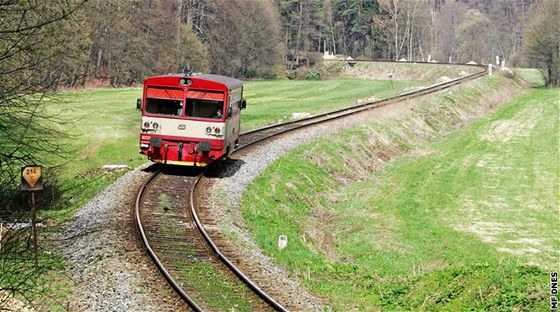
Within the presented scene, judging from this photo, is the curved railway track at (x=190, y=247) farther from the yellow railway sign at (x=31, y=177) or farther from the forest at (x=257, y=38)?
the forest at (x=257, y=38)

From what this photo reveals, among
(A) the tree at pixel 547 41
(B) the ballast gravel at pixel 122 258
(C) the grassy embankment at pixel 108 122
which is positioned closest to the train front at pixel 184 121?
(B) the ballast gravel at pixel 122 258

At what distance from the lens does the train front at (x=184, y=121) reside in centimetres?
2056

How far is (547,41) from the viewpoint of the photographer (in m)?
69.7

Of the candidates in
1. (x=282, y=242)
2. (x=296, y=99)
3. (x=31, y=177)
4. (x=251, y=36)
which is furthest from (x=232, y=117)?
(x=251, y=36)

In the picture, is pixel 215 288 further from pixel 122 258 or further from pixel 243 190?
pixel 243 190

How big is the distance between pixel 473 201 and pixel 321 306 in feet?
45.5

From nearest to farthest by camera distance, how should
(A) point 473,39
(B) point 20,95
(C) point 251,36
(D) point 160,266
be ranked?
(D) point 160,266 → (B) point 20,95 → (C) point 251,36 → (A) point 473,39

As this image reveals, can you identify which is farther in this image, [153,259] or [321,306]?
[153,259]

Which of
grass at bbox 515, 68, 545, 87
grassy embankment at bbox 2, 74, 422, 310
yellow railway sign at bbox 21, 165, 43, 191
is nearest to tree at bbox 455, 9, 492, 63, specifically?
grass at bbox 515, 68, 545, 87

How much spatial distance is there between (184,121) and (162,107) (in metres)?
0.87

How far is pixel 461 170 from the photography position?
29.9m

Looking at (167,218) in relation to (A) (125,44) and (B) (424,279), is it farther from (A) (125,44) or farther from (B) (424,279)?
(A) (125,44)

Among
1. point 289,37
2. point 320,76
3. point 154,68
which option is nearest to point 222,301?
point 154,68

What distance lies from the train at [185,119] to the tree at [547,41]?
56405 mm
